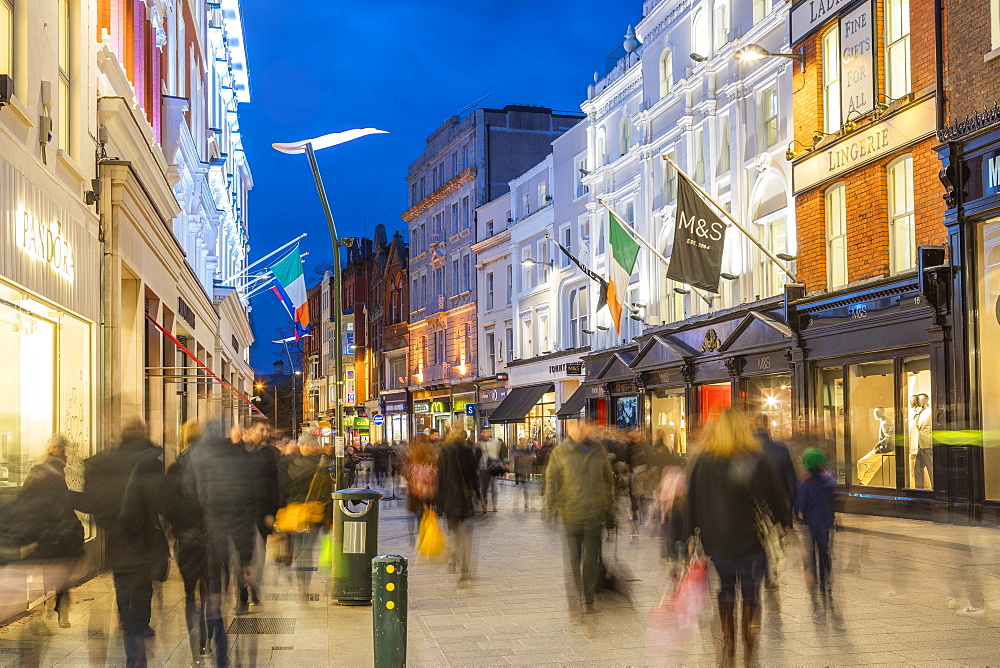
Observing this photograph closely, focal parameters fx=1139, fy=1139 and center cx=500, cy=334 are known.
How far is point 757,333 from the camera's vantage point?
2786 cm

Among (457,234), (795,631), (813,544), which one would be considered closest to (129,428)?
(795,631)

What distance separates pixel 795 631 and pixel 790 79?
19700mm

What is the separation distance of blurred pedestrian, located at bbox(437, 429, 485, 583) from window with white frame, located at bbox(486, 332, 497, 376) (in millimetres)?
40956

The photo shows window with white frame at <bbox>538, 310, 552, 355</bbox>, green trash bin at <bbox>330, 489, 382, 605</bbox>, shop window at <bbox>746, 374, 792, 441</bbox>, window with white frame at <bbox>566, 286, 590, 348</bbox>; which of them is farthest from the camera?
window with white frame at <bbox>538, 310, 552, 355</bbox>

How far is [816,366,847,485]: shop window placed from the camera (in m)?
24.4

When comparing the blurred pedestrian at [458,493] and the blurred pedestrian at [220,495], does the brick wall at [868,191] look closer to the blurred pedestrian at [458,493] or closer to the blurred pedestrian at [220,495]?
the blurred pedestrian at [458,493]

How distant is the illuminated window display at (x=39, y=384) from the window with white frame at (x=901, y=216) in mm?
15378

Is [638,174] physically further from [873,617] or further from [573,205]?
[873,617]

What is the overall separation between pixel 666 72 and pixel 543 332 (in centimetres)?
1597

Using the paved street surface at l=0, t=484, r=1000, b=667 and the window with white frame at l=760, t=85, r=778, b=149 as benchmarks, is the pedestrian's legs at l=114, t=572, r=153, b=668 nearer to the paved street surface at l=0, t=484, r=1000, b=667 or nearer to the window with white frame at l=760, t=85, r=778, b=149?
the paved street surface at l=0, t=484, r=1000, b=667

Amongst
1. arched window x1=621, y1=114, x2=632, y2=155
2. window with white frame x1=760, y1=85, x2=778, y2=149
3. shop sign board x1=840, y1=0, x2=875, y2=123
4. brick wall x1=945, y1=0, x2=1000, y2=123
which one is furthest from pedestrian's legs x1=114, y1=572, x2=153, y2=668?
arched window x1=621, y1=114, x2=632, y2=155

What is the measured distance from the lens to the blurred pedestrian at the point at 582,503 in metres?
11.2

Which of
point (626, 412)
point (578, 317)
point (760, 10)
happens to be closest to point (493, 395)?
point (578, 317)

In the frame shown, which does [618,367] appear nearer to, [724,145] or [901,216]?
[724,145]
